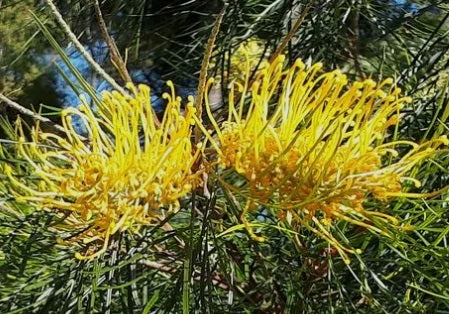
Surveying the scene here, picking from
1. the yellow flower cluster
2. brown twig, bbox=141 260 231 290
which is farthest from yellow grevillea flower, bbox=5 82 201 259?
brown twig, bbox=141 260 231 290

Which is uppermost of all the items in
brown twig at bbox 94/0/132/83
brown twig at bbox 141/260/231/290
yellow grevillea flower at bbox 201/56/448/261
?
brown twig at bbox 94/0/132/83

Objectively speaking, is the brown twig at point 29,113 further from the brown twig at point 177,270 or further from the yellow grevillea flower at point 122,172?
the brown twig at point 177,270

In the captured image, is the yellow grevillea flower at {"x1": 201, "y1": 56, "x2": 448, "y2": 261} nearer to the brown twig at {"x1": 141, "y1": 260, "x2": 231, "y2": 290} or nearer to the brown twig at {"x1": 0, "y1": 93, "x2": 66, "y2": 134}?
the brown twig at {"x1": 0, "y1": 93, "x2": 66, "y2": 134}

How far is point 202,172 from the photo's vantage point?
41 cm

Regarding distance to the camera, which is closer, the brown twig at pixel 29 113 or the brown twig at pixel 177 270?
the brown twig at pixel 29 113

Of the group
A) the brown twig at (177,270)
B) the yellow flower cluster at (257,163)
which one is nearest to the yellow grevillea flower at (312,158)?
the yellow flower cluster at (257,163)

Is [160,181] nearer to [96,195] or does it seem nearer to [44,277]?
[96,195]

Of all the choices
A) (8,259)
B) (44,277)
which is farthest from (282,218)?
(44,277)

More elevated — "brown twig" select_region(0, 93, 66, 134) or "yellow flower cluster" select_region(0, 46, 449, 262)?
"brown twig" select_region(0, 93, 66, 134)

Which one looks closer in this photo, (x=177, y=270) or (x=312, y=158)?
(x=312, y=158)

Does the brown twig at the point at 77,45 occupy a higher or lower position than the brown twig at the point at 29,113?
higher

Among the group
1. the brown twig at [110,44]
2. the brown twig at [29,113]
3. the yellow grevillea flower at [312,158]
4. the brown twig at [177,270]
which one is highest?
the brown twig at [110,44]

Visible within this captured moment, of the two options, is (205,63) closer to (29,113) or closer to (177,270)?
(29,113)

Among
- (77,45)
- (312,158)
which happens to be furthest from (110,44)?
(312,158)
